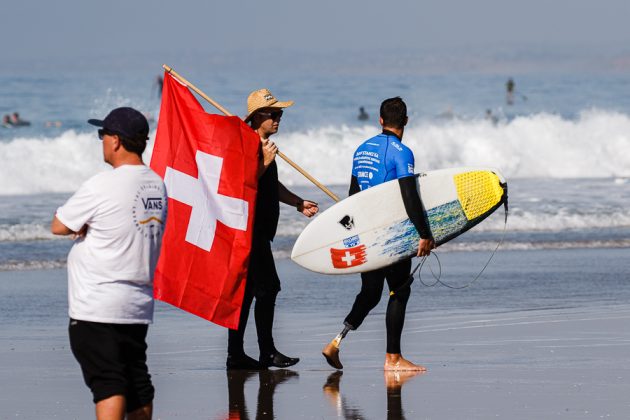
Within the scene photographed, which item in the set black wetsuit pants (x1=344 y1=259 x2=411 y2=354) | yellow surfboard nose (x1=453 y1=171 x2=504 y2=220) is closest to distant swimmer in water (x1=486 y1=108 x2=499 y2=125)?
yellow surfboard nose (x1=453 y1=171 x2=504 y2=220)

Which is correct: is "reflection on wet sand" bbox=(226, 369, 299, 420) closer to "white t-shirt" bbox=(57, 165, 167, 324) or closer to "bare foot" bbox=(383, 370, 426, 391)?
"bare foot" bbox=(383, 370, 426, 391)

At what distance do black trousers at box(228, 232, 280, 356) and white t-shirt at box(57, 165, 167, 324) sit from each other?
104 inches

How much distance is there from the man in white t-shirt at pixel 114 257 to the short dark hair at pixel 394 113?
8.87 feet

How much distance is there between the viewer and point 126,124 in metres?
4.98

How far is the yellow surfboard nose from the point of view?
819 centimetres

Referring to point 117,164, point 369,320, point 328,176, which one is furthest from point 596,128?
point 117,164

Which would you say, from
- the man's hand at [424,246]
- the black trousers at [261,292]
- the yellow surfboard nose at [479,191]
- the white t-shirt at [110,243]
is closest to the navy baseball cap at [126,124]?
the white t-shirt at [110,243]

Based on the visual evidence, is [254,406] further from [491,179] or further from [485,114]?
[485,114]

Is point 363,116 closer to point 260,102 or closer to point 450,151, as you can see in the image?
point 450,151

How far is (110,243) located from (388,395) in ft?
7.94

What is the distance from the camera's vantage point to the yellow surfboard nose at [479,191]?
8.19 meters

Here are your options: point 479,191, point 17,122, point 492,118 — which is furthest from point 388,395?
point 492,118

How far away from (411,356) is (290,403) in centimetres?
161

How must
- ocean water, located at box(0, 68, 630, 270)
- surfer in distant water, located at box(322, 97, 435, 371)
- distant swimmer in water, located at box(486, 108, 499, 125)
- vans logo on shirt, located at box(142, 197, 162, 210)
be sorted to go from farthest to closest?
distant swimmer in water, located at box(486, 108, 499, 125)
ocean water, located at box(0, 68, 630, 270)
surfer in distant water, located at box(322, 97, 435, 371)
vans logo on shirt, located at box(142, 197, 162, 210)
